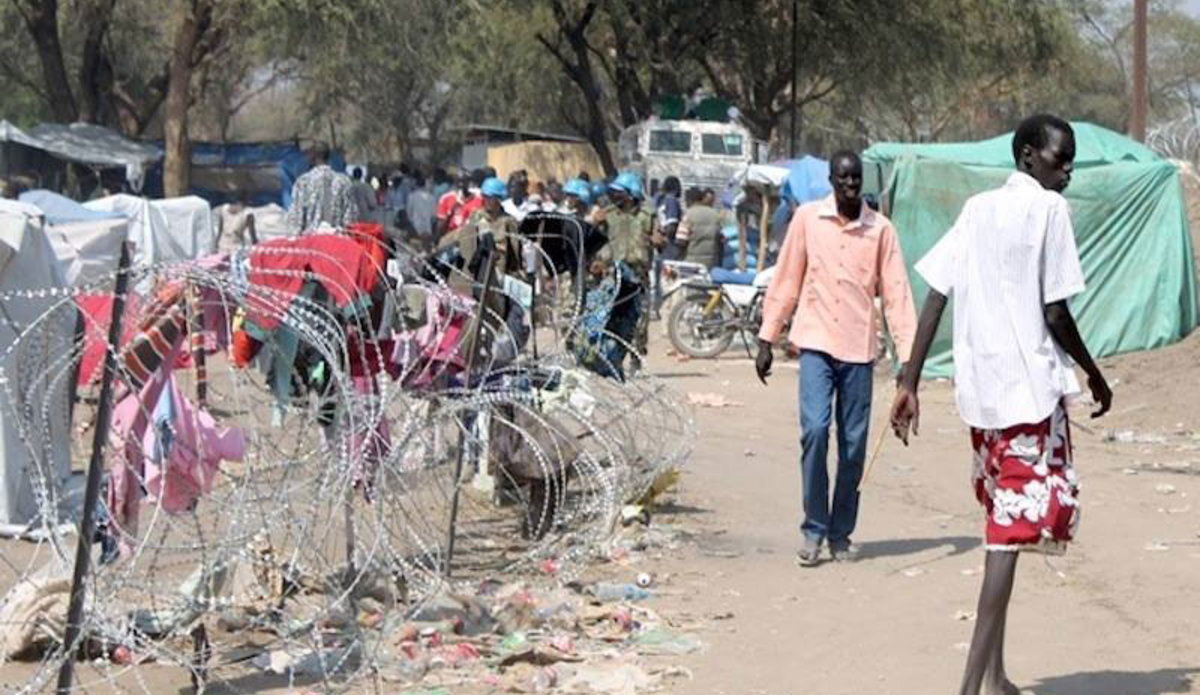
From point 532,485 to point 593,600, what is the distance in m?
1.67

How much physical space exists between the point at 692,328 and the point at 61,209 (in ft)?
21.7

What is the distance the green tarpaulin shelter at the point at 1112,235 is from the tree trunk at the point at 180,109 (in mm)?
18178

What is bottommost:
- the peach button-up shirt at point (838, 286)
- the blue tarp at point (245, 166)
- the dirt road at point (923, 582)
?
the dirt road at point (923, 582)

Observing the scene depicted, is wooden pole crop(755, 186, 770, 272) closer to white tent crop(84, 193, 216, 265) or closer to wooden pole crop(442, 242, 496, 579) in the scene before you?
white tent crop(84, 193, 216, 265)

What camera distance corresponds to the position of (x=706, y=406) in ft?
55.8

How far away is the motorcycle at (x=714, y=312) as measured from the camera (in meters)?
21.7

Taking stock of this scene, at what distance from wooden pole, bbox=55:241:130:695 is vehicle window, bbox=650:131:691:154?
3122 cm

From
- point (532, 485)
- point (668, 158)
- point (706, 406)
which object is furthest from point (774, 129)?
point (532, 485)

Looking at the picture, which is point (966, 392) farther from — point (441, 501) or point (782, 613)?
point (441, 501)

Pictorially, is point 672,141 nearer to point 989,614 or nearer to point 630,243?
point 630,243

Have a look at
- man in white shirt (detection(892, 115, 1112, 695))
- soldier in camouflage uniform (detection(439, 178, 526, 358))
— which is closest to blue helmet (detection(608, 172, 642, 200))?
soldier in camouflage uniform (detection(439, 178, 526, 358))

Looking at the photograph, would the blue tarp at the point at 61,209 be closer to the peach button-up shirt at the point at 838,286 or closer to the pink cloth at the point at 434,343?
the pink cloth at the point at 434,343

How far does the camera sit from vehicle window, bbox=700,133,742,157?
122 ft

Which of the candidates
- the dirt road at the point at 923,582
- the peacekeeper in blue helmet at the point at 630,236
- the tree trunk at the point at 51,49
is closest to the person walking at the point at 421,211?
the tree trunk at the point at 51,49
